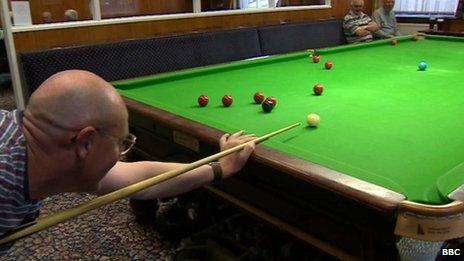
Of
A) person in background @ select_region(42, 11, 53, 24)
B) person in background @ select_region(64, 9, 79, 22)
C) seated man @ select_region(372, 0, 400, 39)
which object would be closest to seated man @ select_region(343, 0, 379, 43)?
seated man @ select_region(372, 0, 400, 39)

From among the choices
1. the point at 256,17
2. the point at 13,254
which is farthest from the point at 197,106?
the point at 256,17

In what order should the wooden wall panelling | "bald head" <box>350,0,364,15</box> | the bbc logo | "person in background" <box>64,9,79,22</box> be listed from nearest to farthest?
1. the bbc logo
2. the wooden wall panelling
3. "bald head" <box>350,0,364,15</box>
4. "person in background" <box>64,9,79,22</box>

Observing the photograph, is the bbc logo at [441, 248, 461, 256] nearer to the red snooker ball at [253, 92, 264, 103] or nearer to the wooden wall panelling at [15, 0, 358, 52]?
the red snooker ball at [253, 92, 264, 103]

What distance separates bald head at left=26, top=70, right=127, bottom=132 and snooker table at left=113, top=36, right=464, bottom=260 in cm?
60

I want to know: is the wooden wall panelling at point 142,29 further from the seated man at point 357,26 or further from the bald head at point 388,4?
the bald head at point 388,4

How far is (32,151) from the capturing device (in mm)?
897

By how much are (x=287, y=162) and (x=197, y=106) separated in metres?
0.79

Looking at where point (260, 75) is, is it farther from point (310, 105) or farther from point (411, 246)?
point (411, 246)

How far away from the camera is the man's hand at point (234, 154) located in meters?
1.40

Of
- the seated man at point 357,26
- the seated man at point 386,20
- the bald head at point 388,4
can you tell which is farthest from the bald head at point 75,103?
the bald head at point 388,4

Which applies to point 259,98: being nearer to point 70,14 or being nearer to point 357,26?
point 357,26

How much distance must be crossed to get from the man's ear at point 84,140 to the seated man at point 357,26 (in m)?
5.21

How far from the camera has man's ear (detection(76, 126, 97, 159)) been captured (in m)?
0.86

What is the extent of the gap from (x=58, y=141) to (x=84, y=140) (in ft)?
0.17
